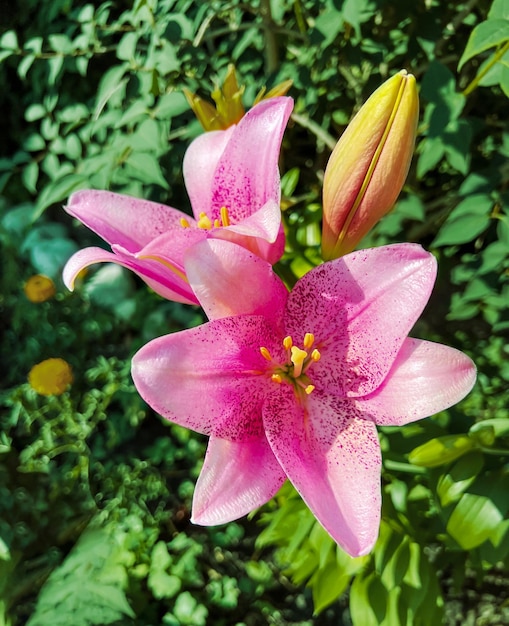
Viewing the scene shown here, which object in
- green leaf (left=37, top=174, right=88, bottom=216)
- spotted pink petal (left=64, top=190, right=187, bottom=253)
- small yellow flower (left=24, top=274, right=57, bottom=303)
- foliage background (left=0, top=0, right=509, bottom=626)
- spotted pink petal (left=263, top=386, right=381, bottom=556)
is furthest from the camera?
small yellow flower (left=24, top=274, right=57, bottom=303)

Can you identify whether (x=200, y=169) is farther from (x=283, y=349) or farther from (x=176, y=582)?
(x=176, y=582)

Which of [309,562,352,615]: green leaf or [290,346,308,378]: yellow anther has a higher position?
[290,346,308,378]: yellow anther

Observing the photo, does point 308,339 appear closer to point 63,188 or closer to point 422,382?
point 422,382

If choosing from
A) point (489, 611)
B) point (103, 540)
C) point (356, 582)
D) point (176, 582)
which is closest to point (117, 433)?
point (103, 540)

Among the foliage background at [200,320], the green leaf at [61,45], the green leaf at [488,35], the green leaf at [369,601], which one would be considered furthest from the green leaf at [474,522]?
the green leaf at [61,45]

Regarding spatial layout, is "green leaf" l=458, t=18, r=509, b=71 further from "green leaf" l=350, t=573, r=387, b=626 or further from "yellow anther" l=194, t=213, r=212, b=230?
"green leaf" l=350, t=573, r=387, b=626

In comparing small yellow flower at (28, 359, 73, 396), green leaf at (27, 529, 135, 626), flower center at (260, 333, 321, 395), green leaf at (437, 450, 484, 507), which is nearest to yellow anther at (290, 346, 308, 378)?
flower center at (260, 333, 321, 395)

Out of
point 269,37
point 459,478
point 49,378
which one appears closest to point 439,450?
point 459,478
